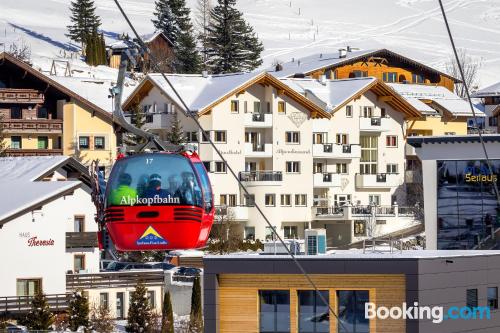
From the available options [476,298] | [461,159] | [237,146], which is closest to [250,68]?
[237,146]

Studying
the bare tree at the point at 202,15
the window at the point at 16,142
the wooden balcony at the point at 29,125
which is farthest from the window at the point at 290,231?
the bare tree at the point at 202,15

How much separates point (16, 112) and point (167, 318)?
30.1 metres

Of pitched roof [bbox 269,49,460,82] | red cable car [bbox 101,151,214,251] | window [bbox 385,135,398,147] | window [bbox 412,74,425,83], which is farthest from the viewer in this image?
window [bbox 412,74,425,83]

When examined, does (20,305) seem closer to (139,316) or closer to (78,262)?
(139,316)

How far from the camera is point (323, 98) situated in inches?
3728

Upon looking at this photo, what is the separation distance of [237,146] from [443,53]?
336 feet

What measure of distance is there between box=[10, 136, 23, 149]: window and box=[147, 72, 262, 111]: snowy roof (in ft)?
23.8

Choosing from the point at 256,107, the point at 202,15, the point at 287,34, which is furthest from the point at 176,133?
the point at 287,34

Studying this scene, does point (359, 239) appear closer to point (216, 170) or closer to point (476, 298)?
point (216, 170)

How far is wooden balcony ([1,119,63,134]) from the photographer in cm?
8381

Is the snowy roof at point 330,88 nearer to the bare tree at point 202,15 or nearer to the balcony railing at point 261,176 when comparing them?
the balcony railing at point 261,176

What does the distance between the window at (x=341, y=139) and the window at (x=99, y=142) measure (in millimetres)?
13920

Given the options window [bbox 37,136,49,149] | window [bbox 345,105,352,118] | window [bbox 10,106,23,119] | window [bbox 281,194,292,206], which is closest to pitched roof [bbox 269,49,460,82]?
window [bbox 345,105,352,118]

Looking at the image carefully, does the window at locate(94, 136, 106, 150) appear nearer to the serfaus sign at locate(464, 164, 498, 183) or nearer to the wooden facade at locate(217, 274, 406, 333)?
the serfaus sign at locate(464, 164, 498, 183)
